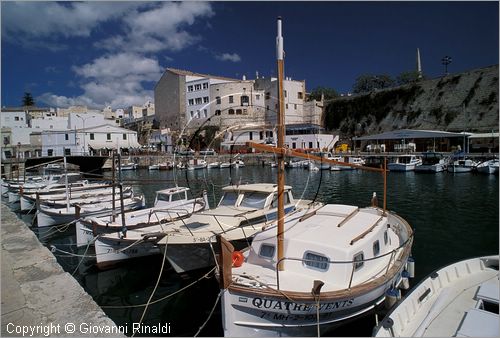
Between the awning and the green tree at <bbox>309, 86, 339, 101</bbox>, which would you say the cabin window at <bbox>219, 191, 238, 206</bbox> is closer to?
the awning

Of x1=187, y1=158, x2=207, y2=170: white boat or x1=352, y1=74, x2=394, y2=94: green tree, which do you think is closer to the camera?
x1=187, y1=158, x2=207, y2=170: white boat

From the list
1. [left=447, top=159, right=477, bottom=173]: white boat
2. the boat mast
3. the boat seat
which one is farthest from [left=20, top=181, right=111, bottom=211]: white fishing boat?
[left=447, top=159, right=477, bottom=173]: white boat

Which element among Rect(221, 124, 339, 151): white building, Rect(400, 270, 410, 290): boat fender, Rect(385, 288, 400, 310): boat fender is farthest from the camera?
Rect(221, 124, 339, 151): white building

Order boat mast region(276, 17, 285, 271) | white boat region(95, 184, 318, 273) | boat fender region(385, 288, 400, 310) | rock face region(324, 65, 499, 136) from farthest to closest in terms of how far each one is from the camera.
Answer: rock face region(324, 65, 499, 136)
white boat region(95, 184, 318, 273)
boat fender region(385, 288, 400, 310)
boat mast region(276, 17, 285, 271)

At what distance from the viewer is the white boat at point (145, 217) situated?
12812 mm

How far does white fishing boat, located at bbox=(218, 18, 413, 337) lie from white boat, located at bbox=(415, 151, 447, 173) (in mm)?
37227

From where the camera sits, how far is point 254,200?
506 inches

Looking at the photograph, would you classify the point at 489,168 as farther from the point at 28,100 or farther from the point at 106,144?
the point at 28,100

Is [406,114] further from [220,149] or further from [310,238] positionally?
[310,238]

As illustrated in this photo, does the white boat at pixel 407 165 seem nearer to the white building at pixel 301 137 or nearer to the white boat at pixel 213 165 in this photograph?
the white building at pixel 301 137

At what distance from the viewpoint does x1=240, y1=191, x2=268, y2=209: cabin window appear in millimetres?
12586

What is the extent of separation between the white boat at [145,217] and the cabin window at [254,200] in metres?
2.74

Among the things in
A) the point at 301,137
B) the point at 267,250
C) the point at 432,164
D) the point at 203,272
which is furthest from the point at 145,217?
the point at 301,137

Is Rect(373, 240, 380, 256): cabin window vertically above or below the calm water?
above
